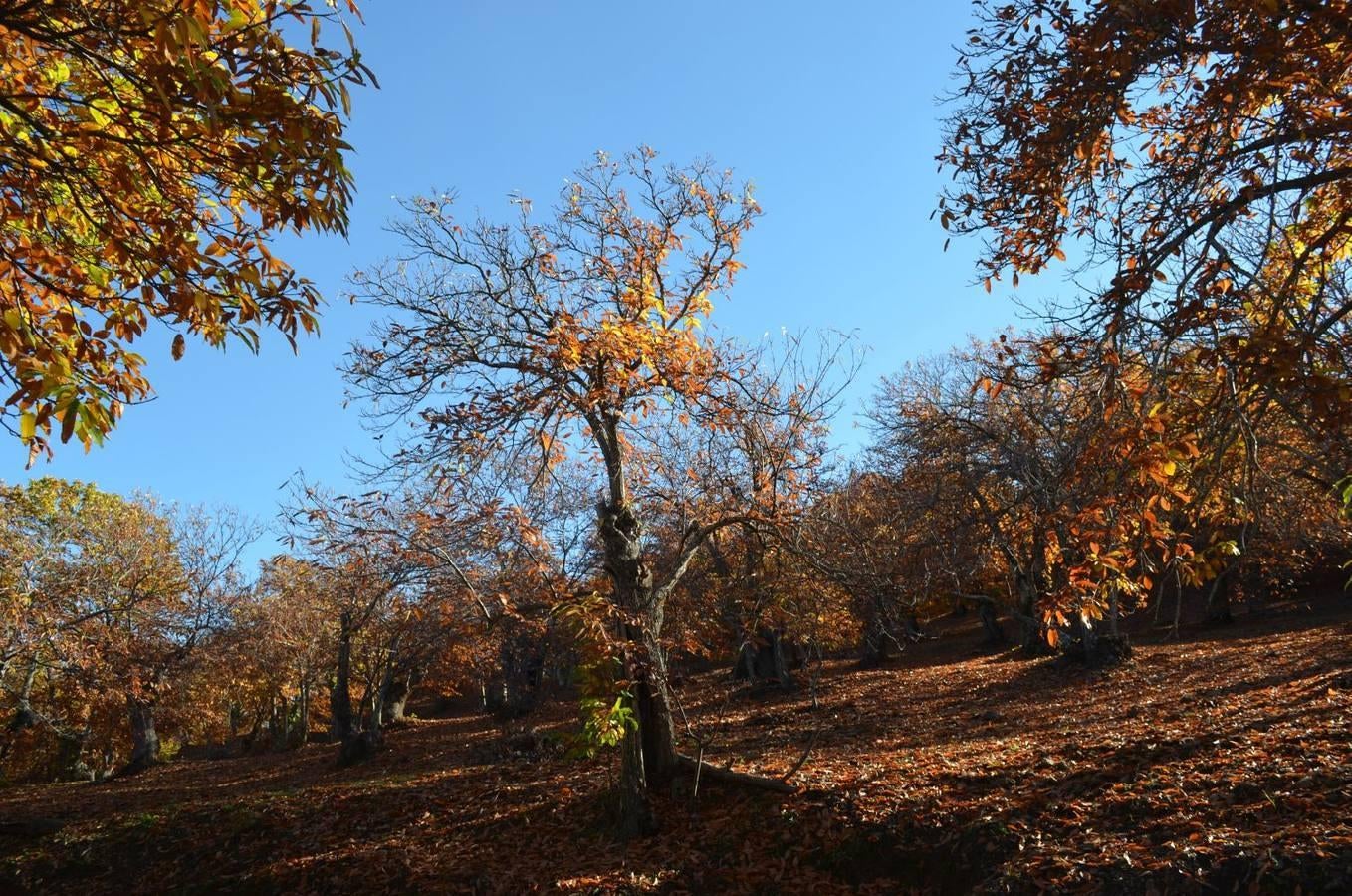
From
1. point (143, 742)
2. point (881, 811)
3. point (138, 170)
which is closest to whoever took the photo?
point (138, 170)

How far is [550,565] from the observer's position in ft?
38.1

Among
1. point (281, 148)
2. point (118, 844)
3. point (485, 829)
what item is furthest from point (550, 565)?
point (281, 148)

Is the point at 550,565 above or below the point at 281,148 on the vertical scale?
below

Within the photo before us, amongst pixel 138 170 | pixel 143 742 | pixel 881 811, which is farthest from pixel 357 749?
pixel 138 170

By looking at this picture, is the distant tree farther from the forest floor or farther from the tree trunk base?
the tree trunk base

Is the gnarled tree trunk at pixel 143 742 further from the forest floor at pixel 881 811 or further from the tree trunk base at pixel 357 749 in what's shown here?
the tree trunk base at pixel 357 749

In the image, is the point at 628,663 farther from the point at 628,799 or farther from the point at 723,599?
the point at 723,599

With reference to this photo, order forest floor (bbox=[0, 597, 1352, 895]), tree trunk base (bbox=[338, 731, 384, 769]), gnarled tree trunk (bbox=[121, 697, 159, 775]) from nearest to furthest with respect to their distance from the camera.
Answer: forest floor (bbox=[0, 597, 1352, 895]) < tree trunk base (bbox=[338, 731, 384, 769]) < gnarled tree trunk (bbox=[121, 697, 159, 775])

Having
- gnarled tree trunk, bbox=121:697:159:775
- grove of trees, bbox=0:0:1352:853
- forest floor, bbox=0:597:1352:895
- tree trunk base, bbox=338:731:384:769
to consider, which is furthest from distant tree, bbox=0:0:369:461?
gnarled tree trunk, bbox=121:697:159:775

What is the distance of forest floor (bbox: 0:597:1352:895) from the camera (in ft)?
18.4

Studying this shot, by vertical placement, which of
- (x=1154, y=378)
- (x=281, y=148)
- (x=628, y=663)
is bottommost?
(x=628, y=663)

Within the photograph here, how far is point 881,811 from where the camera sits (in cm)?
739

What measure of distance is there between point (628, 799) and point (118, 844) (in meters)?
7.39

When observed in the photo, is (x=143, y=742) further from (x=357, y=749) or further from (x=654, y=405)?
(x=654, y=405)
